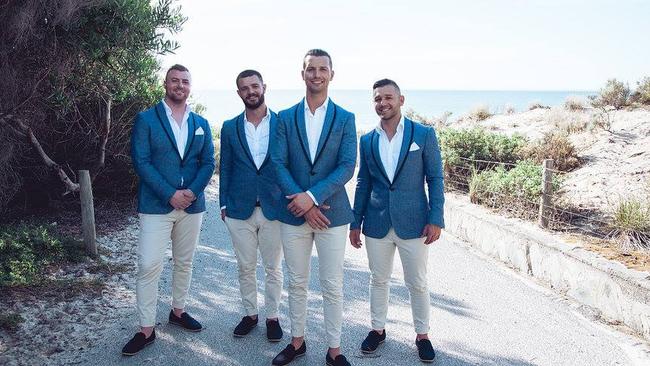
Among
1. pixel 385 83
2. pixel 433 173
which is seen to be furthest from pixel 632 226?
pixel 385 83

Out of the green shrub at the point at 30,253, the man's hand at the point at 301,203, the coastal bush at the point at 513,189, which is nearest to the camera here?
the man's hand at the point at 301,203

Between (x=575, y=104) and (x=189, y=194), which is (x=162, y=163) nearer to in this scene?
(x=189, y=194)

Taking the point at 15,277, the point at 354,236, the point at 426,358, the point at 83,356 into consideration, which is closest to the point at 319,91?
the point at 354,236

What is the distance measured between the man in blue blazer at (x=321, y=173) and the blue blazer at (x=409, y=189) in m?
0.30

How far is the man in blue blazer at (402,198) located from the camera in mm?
4047

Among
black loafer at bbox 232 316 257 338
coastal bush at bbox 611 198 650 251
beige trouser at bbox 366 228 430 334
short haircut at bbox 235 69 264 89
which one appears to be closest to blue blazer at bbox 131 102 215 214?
short haircut at bbox 235 69 264 89

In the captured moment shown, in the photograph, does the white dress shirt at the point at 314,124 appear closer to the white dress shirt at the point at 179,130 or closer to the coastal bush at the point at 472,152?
the white dress shirt at the point at 179,130

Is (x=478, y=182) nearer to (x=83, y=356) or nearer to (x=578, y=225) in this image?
(x=578, y=225)

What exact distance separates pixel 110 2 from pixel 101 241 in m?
3.37

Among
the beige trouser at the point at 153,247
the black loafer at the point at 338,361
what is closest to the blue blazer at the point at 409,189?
the black loafer at the point at 338,361

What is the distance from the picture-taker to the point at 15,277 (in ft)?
17.4

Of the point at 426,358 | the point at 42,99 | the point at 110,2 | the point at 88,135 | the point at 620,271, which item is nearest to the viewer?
the point at 426,358

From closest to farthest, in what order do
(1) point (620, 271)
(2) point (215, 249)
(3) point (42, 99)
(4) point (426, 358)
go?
(4) point (426, 358) < (1) point (620, 271) < (3) point (42, 99) < (2) point (215, 249)

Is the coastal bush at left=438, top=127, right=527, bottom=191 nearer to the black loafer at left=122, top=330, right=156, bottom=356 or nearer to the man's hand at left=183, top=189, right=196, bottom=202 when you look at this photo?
the man's hand at left=183, top=189, right=196, bottom=202
